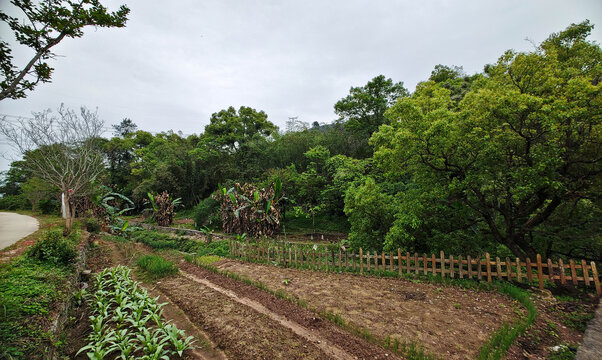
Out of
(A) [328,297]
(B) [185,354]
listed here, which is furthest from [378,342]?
(B) [185,354]

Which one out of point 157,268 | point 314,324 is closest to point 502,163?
point 314,324

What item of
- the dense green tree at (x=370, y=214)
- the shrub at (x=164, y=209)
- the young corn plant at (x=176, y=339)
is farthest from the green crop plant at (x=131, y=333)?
the shrub at (x=164, y=209)

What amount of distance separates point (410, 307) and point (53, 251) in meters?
9.33

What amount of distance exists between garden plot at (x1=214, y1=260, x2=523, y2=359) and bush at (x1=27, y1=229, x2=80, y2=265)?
5024 mm

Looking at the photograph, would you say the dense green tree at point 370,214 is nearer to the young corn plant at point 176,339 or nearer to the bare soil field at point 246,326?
the bare soil field at point 246,326

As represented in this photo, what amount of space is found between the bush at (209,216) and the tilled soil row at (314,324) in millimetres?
11063

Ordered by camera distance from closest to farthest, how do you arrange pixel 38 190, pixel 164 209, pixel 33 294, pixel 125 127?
pixel 33 294 < pixel 164 209 < pixel 38 190 < pixel 125 127

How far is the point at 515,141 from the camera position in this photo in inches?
224

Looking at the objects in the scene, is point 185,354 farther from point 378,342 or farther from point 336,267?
point 336,267

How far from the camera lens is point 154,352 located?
3260mm

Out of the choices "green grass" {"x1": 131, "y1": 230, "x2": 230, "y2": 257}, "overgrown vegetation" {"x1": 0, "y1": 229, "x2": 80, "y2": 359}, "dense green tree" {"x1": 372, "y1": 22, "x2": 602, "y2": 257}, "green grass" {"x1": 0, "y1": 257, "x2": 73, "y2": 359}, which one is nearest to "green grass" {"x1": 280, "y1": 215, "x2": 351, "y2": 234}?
"green grass" {"x1": 131, "y1": 230, "x2": 230, "y2": 257}

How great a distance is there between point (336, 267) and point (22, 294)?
6994 mm

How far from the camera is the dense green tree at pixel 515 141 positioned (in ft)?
16.9

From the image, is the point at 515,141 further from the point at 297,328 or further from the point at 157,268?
the point at 157,268
